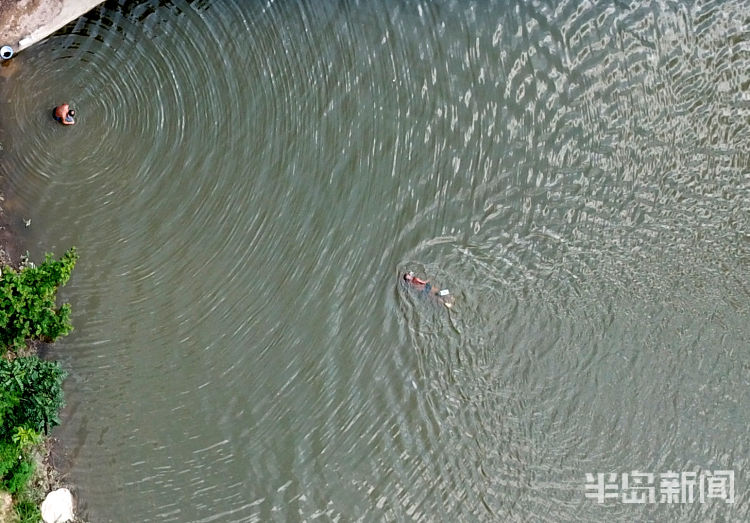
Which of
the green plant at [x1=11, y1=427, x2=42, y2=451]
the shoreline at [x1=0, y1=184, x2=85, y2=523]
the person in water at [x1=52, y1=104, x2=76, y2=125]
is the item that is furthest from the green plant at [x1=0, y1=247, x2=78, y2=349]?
the person in water at [x1=52, y1=104, x2=76, y2=125]

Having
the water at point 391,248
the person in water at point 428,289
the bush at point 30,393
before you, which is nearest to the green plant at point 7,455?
the bush at point 30,393

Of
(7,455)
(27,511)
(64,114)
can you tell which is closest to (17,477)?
(7,455)

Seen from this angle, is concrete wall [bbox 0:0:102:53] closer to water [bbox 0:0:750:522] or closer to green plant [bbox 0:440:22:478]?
water [bbox 0:0:750:522]

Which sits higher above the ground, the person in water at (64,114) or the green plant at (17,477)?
the person in water at (64,114)

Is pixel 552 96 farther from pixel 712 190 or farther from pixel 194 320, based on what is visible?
pixel 194 320

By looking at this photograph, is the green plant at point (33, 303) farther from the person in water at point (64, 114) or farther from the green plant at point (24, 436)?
the person in water at point (64, 114)

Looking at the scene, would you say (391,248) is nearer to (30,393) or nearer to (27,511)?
(30,393)
